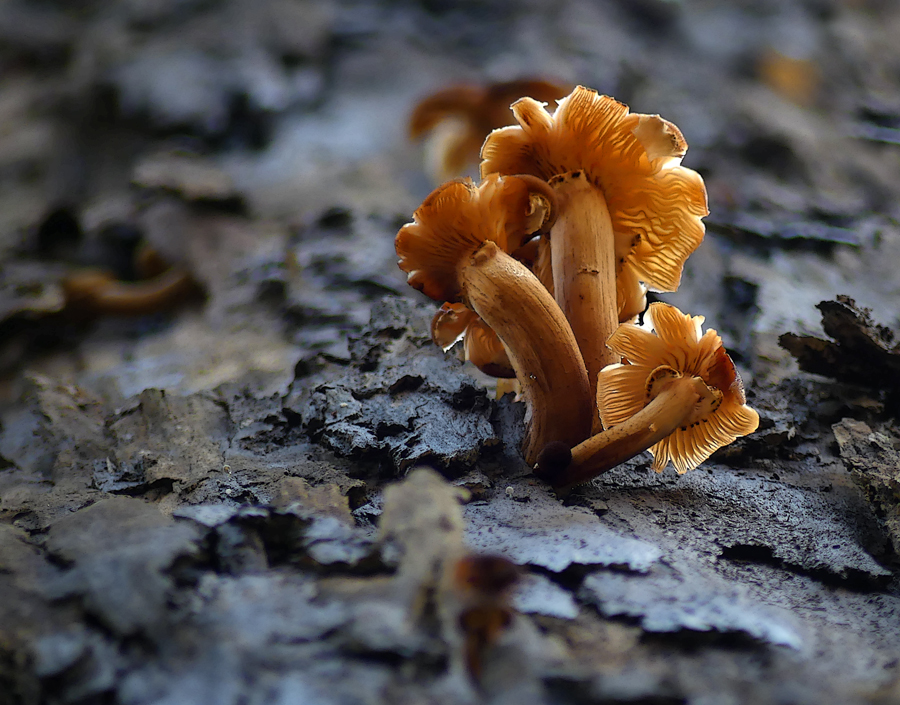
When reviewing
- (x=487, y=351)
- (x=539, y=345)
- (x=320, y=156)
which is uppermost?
(x=320, y=156)

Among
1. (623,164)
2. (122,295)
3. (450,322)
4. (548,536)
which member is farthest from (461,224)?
(122,295)

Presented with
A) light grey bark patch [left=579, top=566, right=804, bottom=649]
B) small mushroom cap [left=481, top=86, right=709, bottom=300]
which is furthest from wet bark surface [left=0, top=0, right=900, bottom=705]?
small mushroom cap [left=481, top=86, right=709, bottom=300]

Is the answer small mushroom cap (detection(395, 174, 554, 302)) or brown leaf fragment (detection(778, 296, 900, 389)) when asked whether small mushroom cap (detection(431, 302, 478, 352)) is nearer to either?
small mushroom cap (detection(395, 174, 554, 302))

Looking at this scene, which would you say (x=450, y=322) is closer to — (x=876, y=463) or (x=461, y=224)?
(x=461, y=224)

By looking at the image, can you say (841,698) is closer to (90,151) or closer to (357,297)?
(357,297)

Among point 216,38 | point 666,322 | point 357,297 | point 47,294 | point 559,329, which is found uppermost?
point 216,38

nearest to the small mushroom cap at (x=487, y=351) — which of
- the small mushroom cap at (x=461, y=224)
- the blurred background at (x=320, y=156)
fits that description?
the small mushroom cap at (x=461, y=224)

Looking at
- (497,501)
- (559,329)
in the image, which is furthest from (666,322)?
(497,501)
